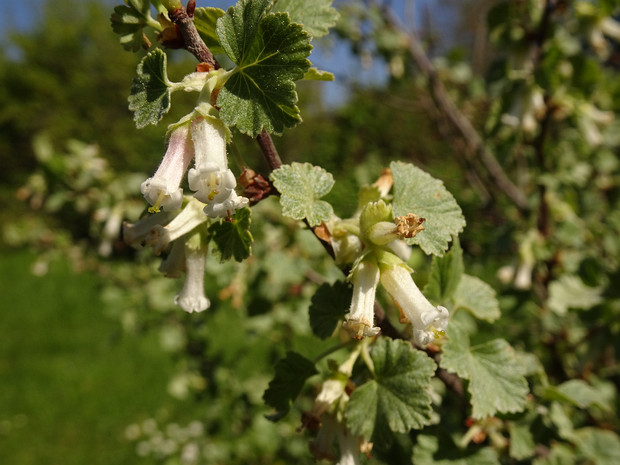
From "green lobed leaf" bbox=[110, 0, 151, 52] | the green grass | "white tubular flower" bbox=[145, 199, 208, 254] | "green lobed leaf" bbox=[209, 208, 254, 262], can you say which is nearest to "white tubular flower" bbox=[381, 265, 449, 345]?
"green lobed leaf" bbox=[209, 208, 254, 262]

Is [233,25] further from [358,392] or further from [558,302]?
[558,302]

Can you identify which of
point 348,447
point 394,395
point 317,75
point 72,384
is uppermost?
point 317,75

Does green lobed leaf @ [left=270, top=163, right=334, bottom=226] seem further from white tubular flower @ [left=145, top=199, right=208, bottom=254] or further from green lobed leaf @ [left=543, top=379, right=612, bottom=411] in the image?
green lobed leaf @ [left=543, top=379, right=612, bottom=411]

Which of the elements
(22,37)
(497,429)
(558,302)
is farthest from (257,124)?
(22,37)

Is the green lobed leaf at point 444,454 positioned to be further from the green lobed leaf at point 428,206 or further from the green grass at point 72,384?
the green grass at point 72,384

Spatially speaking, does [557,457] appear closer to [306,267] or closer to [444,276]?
[444,276]

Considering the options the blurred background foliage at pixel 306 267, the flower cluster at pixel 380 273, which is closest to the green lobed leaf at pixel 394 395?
the flower cluster at pixel 380 273

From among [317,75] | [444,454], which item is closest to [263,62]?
[317,75]
